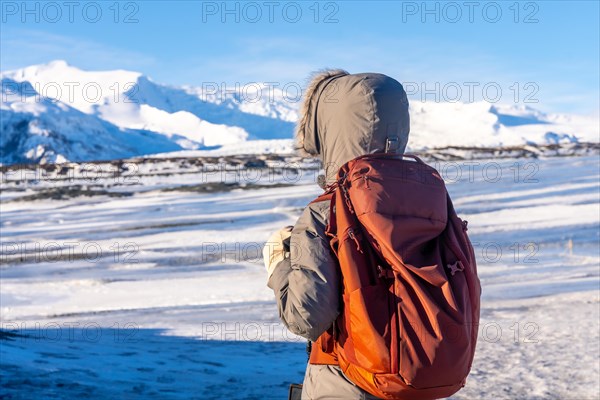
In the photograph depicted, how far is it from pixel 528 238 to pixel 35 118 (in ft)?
426

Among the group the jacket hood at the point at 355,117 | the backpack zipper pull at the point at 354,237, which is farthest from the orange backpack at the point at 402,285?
the jacket hood at the point at 355,117

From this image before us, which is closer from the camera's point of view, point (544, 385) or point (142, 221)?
point (544, 385)

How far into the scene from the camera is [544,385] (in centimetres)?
507

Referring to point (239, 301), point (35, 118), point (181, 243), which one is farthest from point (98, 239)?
point (35, 118)

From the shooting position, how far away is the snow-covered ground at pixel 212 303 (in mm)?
5082

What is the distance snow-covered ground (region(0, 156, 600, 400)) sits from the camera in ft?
16.7

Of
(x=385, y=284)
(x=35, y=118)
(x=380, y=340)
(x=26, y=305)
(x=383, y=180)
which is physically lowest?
(x=26, y=305)

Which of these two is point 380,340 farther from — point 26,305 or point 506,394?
point 26,305

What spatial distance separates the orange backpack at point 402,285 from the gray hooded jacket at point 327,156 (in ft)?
0.16

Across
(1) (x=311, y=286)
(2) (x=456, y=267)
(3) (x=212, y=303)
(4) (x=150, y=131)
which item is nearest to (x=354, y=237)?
(1) (x=311, y=286)

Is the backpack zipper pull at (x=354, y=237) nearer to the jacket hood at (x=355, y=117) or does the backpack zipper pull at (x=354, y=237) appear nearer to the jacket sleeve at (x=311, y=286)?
the jacket sleeve at (x=311, y=286)

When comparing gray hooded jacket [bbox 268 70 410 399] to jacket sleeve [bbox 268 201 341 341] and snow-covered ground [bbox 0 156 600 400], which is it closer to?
jacket sleeve [bbox 268 201 341 341]

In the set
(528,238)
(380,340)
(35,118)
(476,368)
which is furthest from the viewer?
(35,118)

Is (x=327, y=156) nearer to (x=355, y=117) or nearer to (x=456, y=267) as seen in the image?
(x=355, y=117)
